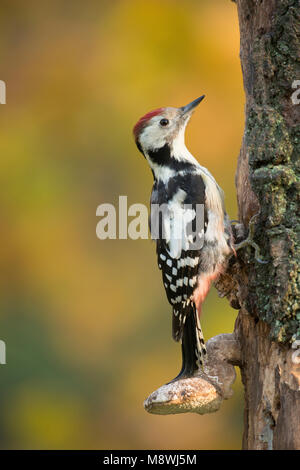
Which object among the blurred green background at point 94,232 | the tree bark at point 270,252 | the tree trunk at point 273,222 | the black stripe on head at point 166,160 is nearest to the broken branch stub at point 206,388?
the tree bark at point 270,252

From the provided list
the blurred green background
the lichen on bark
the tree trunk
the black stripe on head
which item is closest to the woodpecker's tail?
the tree trunk

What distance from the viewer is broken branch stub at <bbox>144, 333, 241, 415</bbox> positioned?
298 centimetres

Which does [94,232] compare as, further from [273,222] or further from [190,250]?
[273,222]

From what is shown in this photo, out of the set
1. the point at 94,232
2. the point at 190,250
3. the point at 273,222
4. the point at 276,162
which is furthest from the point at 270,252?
the point at 94,232

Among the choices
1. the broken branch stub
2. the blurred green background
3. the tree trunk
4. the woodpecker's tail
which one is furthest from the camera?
the blurred green background

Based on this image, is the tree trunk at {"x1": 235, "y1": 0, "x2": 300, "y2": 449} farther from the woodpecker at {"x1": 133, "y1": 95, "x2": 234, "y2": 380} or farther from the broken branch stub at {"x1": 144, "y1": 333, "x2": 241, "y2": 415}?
the woodpecker at {"x1": 133, "y1": 95, "x2": 234, "y2": 380}

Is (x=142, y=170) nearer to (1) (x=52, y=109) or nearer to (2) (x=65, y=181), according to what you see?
(2) (x=65, y=181)

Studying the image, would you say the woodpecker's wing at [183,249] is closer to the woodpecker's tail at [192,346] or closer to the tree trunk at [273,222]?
the woodpecker's tail at [192,346]

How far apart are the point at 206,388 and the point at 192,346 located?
377mm

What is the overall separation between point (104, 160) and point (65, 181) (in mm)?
435

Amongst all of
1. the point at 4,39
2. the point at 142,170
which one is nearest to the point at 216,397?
the point at 142,170

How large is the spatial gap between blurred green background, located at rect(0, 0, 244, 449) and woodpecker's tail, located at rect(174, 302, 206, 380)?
94.0 inches

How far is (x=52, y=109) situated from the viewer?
21.7 feet

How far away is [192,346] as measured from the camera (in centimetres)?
338
